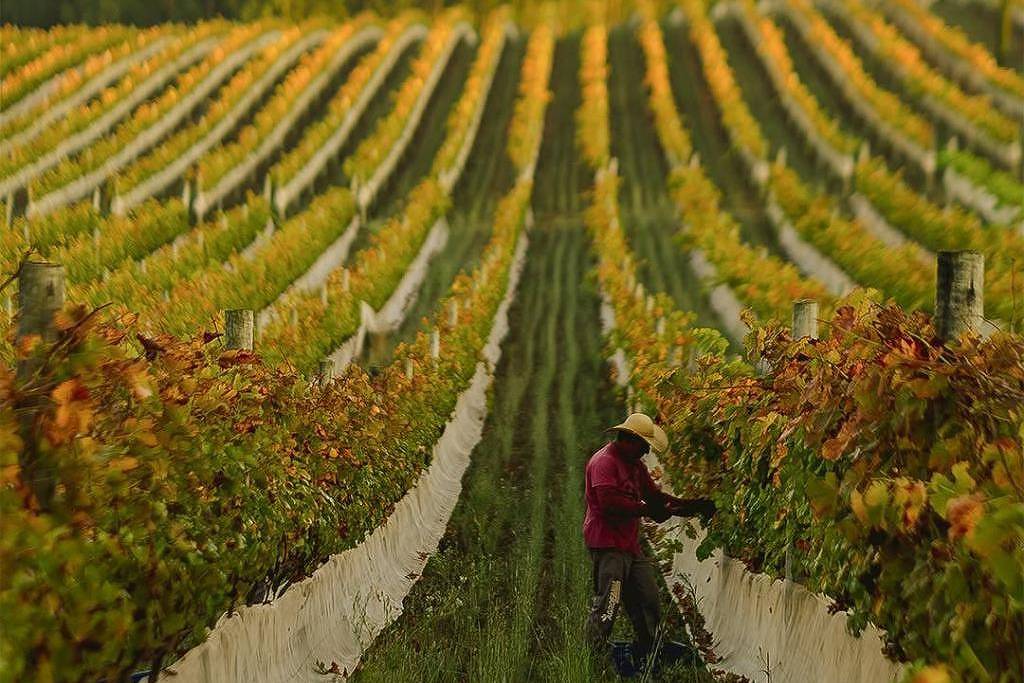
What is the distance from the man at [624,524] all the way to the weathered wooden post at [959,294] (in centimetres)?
237

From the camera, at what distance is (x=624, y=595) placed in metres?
8.88

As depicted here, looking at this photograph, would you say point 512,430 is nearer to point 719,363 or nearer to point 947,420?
point 719,363

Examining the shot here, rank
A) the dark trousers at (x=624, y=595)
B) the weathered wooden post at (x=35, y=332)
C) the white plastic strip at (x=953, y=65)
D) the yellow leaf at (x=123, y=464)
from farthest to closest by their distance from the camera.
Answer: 1. the white plastic strip at (x=953, y=65)
2. the dark trousers at (x=624, y=595)
3. the yellow leaf at (x=123, y=464)
4. the weathered wooden post at (x=35, y=332)

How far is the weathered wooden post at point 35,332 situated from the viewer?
5117mm

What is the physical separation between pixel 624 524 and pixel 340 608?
2.87 metres

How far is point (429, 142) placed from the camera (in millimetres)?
45812

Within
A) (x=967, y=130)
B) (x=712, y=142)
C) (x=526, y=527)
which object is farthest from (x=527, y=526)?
(x=712, y=142)

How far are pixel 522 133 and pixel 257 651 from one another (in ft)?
126

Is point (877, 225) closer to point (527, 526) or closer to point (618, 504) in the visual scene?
point (527, 526)

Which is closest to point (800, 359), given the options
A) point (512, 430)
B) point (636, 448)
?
point (636, 448)

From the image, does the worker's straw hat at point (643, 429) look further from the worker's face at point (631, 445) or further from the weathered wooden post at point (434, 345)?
the weathered wooden post at point (434, 345)

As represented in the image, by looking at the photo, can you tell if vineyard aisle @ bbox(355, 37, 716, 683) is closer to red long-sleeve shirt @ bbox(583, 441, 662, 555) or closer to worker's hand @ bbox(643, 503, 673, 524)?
red long-sleeve shirt @ bbox(583, 441, 662, 555)

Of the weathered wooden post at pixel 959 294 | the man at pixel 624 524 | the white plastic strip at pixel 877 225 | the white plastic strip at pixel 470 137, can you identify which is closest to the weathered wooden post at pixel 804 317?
the man at pixel 624 524

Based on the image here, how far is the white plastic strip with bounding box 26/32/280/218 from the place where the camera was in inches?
1304
